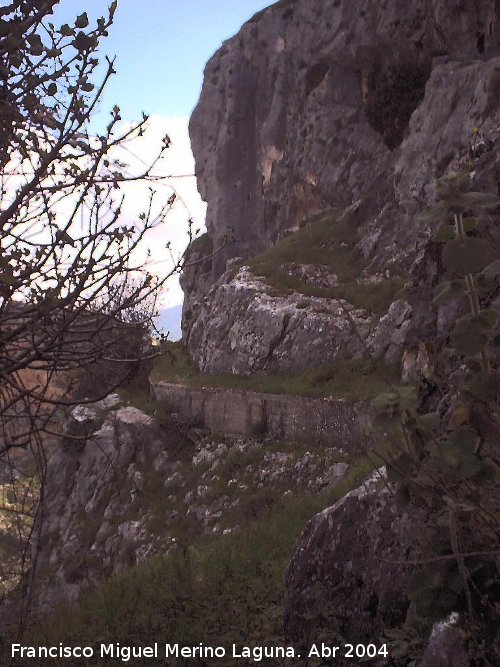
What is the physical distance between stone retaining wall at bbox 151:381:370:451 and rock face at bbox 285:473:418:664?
753 cm

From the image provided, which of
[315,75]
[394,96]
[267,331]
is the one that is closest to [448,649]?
[267,331]

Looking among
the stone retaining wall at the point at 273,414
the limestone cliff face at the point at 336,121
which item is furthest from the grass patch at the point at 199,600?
the limestone cliff face at the point at 336,121

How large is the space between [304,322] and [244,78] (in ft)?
88.3

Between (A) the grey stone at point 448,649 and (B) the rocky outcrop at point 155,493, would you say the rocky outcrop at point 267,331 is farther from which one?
(A) the grey stone at point 448,649

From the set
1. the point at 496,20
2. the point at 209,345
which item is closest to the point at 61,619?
the point at 209,345

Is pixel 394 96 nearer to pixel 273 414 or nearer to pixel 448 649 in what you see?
pixel 273 414

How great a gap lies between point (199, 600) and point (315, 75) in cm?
3313

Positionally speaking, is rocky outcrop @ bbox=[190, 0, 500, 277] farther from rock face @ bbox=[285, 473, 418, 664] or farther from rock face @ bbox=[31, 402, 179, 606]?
rock face @ bbox=[285, 473, 418, 664]

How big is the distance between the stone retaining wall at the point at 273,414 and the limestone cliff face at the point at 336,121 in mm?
1762

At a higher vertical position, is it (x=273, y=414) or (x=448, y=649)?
(x=273, y=414)

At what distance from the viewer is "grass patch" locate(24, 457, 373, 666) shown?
6320 mm

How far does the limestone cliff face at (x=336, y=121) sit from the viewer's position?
76.8 ft

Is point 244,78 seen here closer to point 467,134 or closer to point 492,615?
point 467,134

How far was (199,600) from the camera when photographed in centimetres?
726
